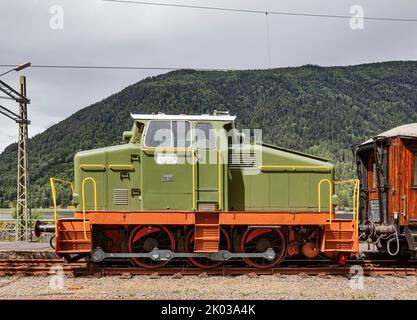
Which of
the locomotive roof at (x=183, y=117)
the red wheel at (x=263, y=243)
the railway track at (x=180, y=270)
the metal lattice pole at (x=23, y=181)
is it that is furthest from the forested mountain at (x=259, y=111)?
the red wheel at (x=263, y=243)

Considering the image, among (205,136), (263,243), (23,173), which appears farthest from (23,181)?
(263,243)

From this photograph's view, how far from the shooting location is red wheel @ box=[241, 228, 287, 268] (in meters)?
9.84

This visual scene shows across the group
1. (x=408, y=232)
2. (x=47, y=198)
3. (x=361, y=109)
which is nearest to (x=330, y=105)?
(x=361, y=109)

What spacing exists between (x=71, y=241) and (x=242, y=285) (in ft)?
13.0

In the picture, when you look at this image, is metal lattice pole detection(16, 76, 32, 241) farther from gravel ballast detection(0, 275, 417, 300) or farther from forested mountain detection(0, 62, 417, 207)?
forested mountain detection(0, 62, 417, 207)

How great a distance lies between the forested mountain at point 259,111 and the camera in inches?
4567

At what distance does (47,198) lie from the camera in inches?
2840

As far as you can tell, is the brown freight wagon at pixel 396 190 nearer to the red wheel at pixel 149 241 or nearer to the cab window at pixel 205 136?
the cab window at pixel 205 136

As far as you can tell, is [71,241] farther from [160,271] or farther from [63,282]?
[160,271]

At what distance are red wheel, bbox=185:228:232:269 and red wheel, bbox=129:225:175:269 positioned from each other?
413 mm

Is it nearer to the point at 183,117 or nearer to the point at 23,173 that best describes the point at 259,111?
the point at 23,173

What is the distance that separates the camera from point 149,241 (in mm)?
9750

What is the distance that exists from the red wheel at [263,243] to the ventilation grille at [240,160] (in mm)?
1547

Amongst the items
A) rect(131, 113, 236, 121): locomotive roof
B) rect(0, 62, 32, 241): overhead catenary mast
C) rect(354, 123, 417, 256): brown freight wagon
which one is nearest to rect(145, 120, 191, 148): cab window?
rect(131, 113, 236, 121): locomotive roof
